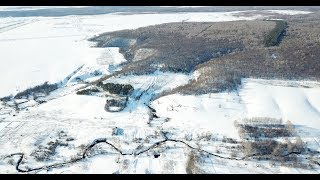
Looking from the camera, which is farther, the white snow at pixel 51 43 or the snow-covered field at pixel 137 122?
the white snow at pixel 51 43

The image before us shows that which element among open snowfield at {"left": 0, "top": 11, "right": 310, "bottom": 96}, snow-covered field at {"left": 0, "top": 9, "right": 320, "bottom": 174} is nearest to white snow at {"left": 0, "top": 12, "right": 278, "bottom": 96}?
open snowfield at {"left": 0, "top": 11, "right": 310, "bottom": 96}

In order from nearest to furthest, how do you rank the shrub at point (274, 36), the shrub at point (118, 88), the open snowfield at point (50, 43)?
the shrub at point (118, 88), the open snowfield at point (50, 43), the shrub at point (274, 36)

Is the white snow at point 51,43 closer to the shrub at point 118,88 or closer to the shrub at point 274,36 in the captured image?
the shrub at point 118,88

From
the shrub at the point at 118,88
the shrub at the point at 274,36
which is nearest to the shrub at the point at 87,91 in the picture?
the shrub at the point at 118,88

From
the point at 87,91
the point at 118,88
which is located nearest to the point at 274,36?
the point at 118,88

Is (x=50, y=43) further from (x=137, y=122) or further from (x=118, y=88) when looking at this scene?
(x=137, y=122)

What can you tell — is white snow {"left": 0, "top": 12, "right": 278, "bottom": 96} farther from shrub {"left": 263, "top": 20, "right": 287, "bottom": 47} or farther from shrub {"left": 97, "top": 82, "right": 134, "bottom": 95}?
shrub {"left": 263, "top": 20, "right": 287, "bottom": 47}

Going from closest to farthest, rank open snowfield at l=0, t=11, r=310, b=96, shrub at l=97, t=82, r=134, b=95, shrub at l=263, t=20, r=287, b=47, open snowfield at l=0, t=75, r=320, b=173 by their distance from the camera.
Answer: open snowfield at l=0, t=75, r=320, b=173 → shrub at l=97, t=82, r=134, b=95 → open snowfield at l=0, t=11, r=310, b=96 → shrub at l=263, t=20, r=287, b=47
